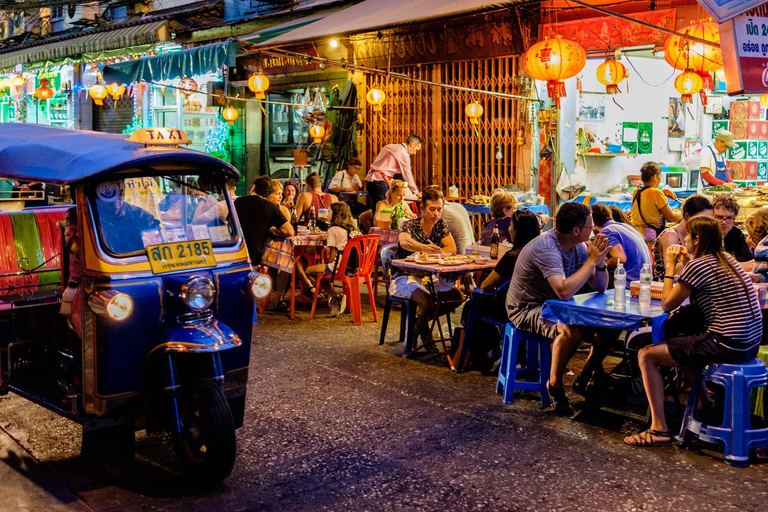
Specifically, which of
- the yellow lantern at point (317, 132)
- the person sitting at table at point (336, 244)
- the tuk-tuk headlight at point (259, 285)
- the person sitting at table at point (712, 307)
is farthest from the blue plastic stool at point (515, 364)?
the yellow lantern at point (317, 132)

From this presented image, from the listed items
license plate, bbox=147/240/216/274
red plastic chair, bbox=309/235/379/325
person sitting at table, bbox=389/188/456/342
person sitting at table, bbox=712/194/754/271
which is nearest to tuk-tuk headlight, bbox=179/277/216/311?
license plate, bbox=147/240/216/274

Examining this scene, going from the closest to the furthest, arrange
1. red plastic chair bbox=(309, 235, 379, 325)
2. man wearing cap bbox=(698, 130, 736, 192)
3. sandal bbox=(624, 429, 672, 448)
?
sandal bbox=(624, 429, 672, 448), red plastic chair bbox=(309, 235, 379, 325), man wearing cap bbox=(698, 130, 736, 192)

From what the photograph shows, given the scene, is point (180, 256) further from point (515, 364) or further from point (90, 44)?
point (90, 44)

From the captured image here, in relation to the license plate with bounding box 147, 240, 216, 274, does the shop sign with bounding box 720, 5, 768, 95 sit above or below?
above

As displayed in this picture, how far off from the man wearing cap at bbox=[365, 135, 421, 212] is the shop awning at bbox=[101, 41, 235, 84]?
114 inches

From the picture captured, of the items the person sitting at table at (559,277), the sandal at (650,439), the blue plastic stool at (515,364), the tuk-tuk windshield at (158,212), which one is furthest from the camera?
the blue plastic stool at (515,364)

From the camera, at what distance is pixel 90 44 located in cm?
1991

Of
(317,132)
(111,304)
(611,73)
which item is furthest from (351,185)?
(111,304)

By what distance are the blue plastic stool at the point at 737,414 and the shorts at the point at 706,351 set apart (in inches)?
2.9

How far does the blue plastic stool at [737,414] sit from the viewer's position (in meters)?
5.00

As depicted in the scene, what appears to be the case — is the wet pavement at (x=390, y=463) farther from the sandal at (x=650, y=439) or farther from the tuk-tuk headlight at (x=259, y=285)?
the tuk-tuk headlight at (x=259, y=285)

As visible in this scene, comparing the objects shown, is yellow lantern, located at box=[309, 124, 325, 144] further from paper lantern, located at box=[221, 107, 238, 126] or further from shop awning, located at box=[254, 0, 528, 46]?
shop awning, located at box=[254, 0, 528, 46]

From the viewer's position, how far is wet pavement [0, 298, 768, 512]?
4.48 metres

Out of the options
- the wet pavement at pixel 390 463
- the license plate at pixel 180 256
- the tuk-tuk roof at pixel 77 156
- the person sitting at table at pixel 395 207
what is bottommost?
the wet pavement at pixel 390 463
